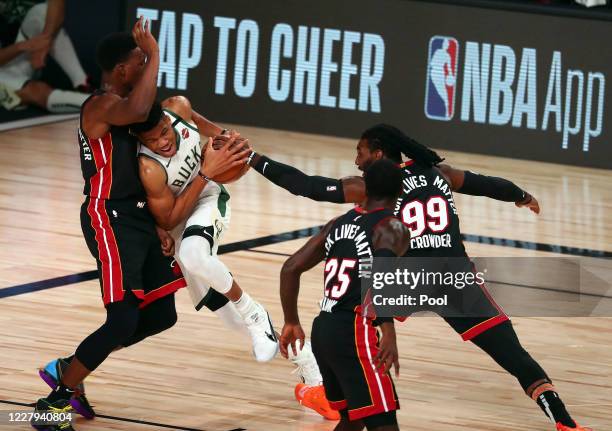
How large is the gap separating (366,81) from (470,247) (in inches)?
152

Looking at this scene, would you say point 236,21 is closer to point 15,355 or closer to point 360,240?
point 15,355

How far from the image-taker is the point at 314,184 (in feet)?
16.6

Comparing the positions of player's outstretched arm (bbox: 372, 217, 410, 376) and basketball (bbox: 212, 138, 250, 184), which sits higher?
basketball (bbox: 212, 138, 250, 184)

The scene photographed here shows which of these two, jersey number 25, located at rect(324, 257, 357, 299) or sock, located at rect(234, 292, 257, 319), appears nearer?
jersey number 25, located at rect(324, 257, 357, 299)

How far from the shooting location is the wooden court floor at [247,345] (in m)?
5.21

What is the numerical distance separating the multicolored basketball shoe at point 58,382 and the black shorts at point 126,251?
0.37 metres

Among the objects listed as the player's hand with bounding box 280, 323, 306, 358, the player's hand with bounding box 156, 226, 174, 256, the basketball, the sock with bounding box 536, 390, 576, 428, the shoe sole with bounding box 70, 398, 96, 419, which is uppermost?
the basketball

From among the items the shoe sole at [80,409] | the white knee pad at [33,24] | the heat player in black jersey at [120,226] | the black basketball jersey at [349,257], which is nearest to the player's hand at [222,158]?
the heat player in black jersey at [120,226]

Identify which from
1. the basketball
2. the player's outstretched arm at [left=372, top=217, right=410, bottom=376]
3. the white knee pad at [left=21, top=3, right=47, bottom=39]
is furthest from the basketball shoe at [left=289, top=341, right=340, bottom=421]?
the white knee pad at [left=21, top=3, right=47, bottom=39]

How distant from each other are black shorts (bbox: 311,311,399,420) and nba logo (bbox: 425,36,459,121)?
25.5 feet

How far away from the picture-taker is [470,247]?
8578 millimetres

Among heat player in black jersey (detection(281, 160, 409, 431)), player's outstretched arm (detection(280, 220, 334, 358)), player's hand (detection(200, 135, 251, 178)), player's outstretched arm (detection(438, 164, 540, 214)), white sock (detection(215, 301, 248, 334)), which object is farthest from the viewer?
white sock (detection(215, 301, 248, 334))

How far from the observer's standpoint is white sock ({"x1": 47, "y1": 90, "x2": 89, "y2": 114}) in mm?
12891

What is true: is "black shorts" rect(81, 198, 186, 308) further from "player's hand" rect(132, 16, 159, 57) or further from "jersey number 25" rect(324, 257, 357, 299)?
"jersey number 25" rect(324, 257, 357, 299)
